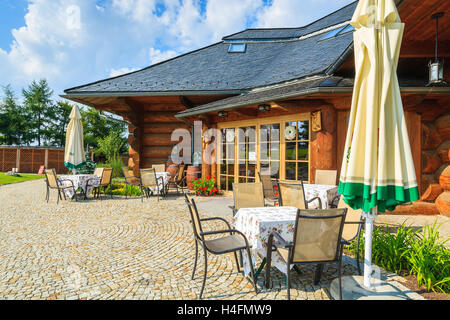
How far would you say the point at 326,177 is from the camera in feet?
17.9

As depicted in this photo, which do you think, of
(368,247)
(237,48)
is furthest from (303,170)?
(237,48)

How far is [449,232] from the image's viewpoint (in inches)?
177

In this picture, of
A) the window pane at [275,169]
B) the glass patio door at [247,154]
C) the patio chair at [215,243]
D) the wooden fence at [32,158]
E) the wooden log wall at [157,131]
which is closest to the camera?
the patio chair at [215,243]

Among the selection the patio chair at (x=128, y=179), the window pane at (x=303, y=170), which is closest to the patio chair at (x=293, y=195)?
the window pane at (x=303, y=170)

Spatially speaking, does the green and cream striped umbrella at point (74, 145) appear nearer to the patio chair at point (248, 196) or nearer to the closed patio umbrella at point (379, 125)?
the patio chair at point (248, 196)

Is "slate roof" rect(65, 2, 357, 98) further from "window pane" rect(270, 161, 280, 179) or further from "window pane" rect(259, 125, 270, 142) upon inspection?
"window pane" rect(270, 161, 280, 179)

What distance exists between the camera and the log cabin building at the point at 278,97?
211 inches

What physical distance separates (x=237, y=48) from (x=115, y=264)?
11.5 metres

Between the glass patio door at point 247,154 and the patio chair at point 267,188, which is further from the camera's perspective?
the glass patio door at point 247,154

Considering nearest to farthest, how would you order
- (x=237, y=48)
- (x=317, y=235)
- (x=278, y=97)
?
(x=317, y=235), (x=278, y=97), (x=237, y=48)

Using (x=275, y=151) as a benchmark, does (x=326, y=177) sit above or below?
below

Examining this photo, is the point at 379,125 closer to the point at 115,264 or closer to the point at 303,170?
the point at 115,264

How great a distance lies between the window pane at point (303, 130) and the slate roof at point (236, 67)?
145cm
